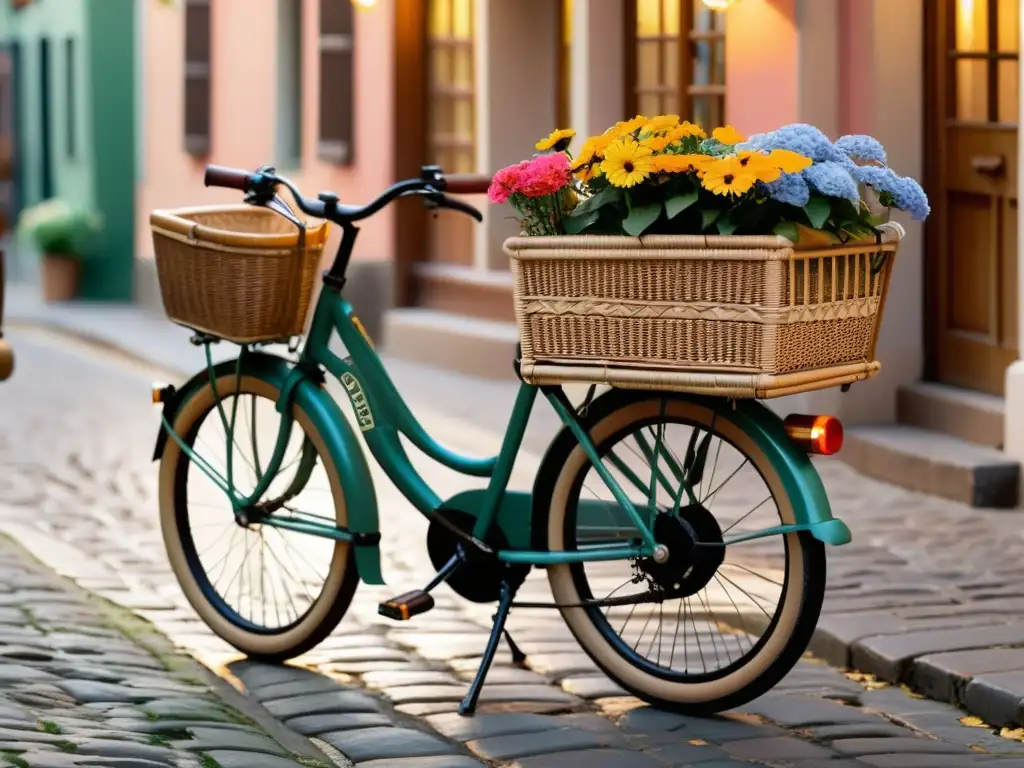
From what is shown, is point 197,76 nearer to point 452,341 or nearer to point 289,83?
point 289,83

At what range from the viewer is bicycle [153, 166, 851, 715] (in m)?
4.82

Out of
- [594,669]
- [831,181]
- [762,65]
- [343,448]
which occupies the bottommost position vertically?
[594,669]

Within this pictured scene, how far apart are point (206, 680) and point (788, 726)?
4.86 ft

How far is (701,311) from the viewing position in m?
4.59

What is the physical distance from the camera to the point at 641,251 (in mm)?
4621

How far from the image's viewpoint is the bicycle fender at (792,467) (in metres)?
4.70

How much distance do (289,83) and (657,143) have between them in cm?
1318

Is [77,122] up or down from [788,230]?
up

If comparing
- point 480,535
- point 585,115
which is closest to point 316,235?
point 480,535

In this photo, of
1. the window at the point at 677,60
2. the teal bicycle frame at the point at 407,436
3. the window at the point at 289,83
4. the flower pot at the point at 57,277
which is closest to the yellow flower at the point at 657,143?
the teal bicycle frame at the point at 407,436

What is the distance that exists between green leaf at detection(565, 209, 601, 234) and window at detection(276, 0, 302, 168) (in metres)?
12.9

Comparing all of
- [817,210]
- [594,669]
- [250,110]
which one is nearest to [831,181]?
[817,210]

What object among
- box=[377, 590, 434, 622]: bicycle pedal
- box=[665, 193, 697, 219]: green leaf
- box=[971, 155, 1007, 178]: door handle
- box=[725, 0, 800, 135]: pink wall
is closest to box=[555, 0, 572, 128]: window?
box=[725, 0, 800, 135]: pink wall

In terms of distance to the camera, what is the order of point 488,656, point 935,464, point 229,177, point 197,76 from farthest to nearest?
point 197,76 → point 935,464 → point 229,177 → point 488,656
